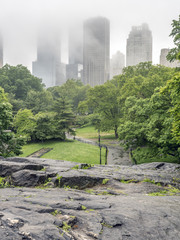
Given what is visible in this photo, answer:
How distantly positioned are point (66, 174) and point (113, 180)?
2.20 metres

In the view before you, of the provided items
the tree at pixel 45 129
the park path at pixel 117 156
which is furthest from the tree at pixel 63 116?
the park path at pixel 117 156

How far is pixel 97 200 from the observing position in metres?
6.04

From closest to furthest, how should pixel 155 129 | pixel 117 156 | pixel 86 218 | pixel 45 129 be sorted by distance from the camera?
pixel 86 218 < pixel 155 129 < pixel 117 156 < pixel 45 129

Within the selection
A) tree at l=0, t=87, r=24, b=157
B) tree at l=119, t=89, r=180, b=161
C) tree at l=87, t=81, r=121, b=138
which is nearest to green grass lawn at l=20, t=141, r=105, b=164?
tree at l=119, t=89, r=180, b=161

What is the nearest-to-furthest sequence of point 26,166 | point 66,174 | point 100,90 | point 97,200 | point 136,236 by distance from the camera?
point 136,236 → point 97,200 → point 66,174 → point 26,166 → point 100,90

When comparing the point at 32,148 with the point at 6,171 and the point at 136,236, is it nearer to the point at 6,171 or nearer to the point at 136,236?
the point at 6,171

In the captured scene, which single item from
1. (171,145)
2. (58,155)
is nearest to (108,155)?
(58,155)

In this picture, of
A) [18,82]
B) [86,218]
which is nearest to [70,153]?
[86,218]

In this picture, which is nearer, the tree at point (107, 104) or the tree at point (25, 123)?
the tree at point (25, 123)

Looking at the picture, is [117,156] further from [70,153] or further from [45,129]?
[45,129]

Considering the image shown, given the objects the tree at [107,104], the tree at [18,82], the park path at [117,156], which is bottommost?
the park path at [117,156]

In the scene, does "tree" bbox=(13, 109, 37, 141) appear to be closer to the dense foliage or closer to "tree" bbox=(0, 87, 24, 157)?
the dense foliage

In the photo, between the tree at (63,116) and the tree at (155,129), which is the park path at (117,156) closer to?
the tree at (155,129)

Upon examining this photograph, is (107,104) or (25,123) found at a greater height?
(107,104)
